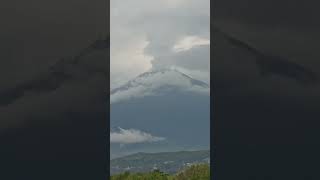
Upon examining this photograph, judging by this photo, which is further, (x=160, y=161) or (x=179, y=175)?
(x=160, y=161)

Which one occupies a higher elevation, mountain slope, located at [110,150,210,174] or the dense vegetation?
the dense vegetation

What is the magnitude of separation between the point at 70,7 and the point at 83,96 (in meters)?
0.85

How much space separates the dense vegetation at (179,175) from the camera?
11203 millimetres

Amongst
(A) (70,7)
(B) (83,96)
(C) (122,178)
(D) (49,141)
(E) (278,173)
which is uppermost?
(A) (70,7)

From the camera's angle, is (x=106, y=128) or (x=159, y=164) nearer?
(x=106, y=128)

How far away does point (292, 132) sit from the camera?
523cm

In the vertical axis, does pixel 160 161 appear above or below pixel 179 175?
below

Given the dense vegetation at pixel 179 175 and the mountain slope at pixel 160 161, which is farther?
the mountain slope at pixel 160 161

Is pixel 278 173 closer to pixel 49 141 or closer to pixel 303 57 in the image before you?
pixel 303 57

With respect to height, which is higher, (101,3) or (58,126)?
(101,3)

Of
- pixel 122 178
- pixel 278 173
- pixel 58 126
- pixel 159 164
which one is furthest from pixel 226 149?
pixel 159 164

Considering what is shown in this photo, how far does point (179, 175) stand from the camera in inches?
480

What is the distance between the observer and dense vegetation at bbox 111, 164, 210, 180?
441 inches

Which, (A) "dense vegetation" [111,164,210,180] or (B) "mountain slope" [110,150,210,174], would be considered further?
(B) "mountain slope" [110,150,210,174]
